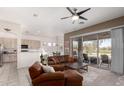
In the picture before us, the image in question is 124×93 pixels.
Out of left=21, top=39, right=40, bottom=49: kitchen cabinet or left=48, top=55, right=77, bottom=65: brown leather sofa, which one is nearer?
left=48, top=55, right=77, bottom=65: brown leather sofa

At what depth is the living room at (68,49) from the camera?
121 inches

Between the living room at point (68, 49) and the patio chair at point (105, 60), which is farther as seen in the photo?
the patio chair at point (105, 60)

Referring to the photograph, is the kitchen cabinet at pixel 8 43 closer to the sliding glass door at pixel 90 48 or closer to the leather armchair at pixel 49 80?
the sliding glass door at pixel 90 48

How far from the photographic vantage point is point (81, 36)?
7418 mm

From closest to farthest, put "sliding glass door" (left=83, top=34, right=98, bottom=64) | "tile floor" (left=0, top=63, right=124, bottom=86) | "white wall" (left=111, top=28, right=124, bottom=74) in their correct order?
"tile floor" (left=0, top=63, right=124, bottom=86) → "white wall" (left=111, top=28, right=124, bottom=74) → "sliding glass door" (left=83, top=34, right=98, bottom=64)

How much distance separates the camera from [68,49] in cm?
896

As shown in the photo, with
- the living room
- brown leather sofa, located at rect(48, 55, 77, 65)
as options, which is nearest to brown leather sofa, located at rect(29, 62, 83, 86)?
the living room

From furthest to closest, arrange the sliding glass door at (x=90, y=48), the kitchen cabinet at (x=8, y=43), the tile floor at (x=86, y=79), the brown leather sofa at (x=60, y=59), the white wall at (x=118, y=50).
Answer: the kitchen cabinet at (x=8, y=43)
the sliding glass door at (x=90, y=48)
the brown leather sofa at (x=60, y=59)
the white wall at (x=118, y=50)
the tile floor at (x=86, y=79)

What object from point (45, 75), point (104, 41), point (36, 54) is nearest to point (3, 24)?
point (36, 54)

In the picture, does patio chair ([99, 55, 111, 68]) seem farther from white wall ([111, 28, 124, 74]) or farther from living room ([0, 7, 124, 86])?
white wall ([111, 28, 124, 74])

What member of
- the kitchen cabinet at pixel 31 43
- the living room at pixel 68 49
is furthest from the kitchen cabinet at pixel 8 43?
the kitchen cabinet at pixel 31 43

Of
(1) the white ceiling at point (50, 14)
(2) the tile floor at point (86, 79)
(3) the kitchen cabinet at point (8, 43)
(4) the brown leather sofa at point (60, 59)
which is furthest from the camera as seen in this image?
(3) the kitchen cabinet at point (8, 43)

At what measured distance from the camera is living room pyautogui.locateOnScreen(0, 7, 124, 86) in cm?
308

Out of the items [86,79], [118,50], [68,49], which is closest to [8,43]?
[68,49]
